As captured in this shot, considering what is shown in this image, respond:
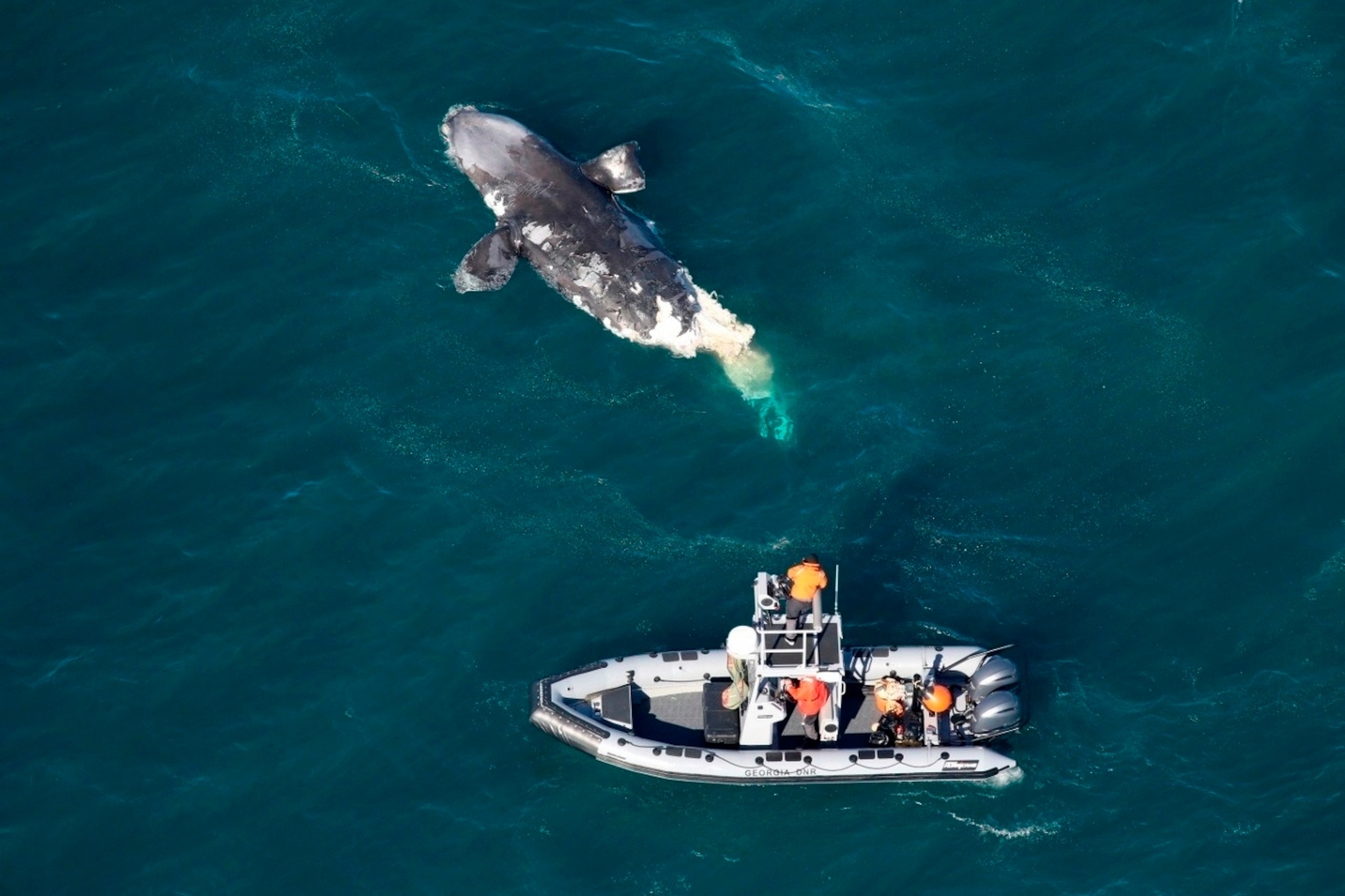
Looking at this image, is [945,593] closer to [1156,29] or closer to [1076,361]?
[1076,361]

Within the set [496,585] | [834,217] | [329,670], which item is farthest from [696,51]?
[329,670]

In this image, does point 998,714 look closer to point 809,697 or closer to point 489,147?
point 809,697

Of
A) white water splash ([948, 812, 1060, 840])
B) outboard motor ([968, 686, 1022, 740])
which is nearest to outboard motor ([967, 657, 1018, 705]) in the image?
outboard motor ([968, 686, 1022, 740])

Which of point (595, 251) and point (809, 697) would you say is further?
point (595, 251)

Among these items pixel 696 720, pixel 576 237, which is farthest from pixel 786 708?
pixel 576 237

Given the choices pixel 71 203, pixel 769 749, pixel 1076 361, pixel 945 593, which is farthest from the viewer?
pixel 71 203

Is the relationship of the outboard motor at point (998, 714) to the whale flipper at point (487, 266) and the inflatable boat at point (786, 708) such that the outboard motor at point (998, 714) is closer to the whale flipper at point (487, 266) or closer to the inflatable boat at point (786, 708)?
the inflatable boat at point (786, 708)
